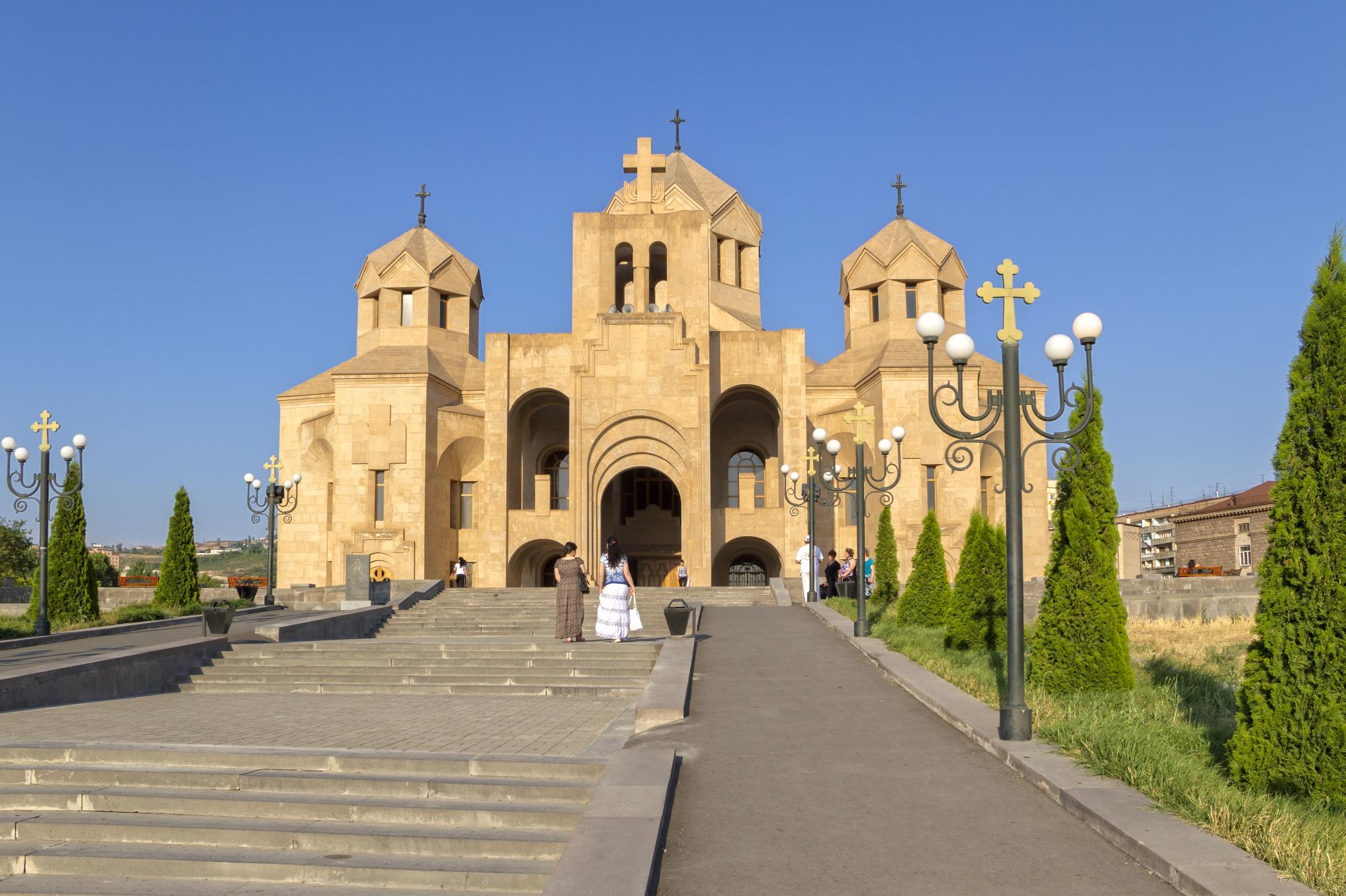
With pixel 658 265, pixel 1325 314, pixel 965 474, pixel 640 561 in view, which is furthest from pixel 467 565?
pixel 1325 314

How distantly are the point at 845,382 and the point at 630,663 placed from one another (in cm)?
2363

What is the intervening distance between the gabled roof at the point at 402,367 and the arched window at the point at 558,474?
4230 millimetres

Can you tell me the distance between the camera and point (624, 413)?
31906 millimetres

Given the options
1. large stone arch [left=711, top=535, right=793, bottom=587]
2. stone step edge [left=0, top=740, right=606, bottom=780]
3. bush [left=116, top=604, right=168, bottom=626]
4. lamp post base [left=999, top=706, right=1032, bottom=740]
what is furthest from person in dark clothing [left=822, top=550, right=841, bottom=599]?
stone step edge [left=0, top=740, right=606, bottom=780]

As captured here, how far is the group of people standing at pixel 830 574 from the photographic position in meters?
23.3

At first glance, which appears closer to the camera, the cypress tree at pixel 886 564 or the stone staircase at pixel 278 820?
the stone staircase at pixel 278 820

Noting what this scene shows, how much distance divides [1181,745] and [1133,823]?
1.98m

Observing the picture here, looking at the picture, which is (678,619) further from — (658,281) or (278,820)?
(658,281)

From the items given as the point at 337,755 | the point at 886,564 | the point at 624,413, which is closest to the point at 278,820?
the point at 337,755

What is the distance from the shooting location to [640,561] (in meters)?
38.2

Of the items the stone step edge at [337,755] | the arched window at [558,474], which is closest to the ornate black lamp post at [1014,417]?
the stone step edge at [337,755]

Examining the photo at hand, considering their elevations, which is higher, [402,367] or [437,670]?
[402,367]

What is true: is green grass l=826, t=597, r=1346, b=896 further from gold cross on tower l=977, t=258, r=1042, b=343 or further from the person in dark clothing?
the person in dark clothing

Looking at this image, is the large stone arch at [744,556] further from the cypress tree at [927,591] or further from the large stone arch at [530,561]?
the cypress tree at [927,591]
